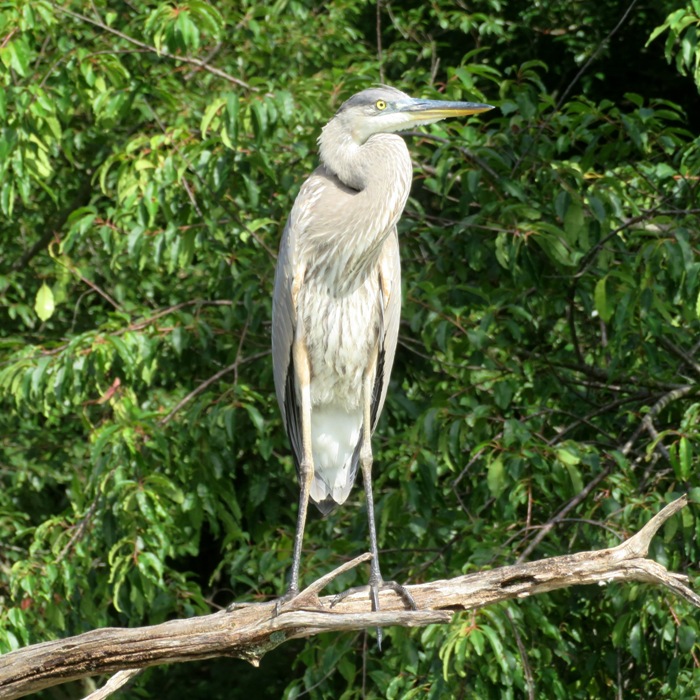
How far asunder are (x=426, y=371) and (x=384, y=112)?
126cm

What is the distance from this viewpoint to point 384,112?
370cm

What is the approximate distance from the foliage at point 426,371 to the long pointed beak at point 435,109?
35 cm

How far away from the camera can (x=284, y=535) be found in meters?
4.18

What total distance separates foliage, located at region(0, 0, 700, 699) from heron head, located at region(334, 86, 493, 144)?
349 millimetres

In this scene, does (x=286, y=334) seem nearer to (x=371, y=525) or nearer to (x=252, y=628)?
(x=371, y=525)

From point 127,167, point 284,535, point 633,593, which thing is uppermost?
point 127,167

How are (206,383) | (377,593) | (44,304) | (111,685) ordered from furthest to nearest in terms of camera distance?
(44,304), (206,383), (377,593), (111,685)

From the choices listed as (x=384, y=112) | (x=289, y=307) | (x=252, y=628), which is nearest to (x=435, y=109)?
(x=384, y=112)

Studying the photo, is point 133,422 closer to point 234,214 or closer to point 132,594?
point 132,594

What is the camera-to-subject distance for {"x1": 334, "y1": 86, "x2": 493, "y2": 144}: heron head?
3.64m

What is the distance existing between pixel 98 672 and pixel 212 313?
220 centimetres

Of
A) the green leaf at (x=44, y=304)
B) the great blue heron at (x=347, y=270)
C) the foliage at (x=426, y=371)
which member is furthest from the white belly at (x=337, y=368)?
the green leaf at (x=44, y=304)

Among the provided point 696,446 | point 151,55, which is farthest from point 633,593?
point 151,55

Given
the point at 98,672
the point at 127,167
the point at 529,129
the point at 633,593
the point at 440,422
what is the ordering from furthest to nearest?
the point at 127,167 < the point at 529,129 < the point at 440,422 < the point at 633,593 < the point at 98,672
